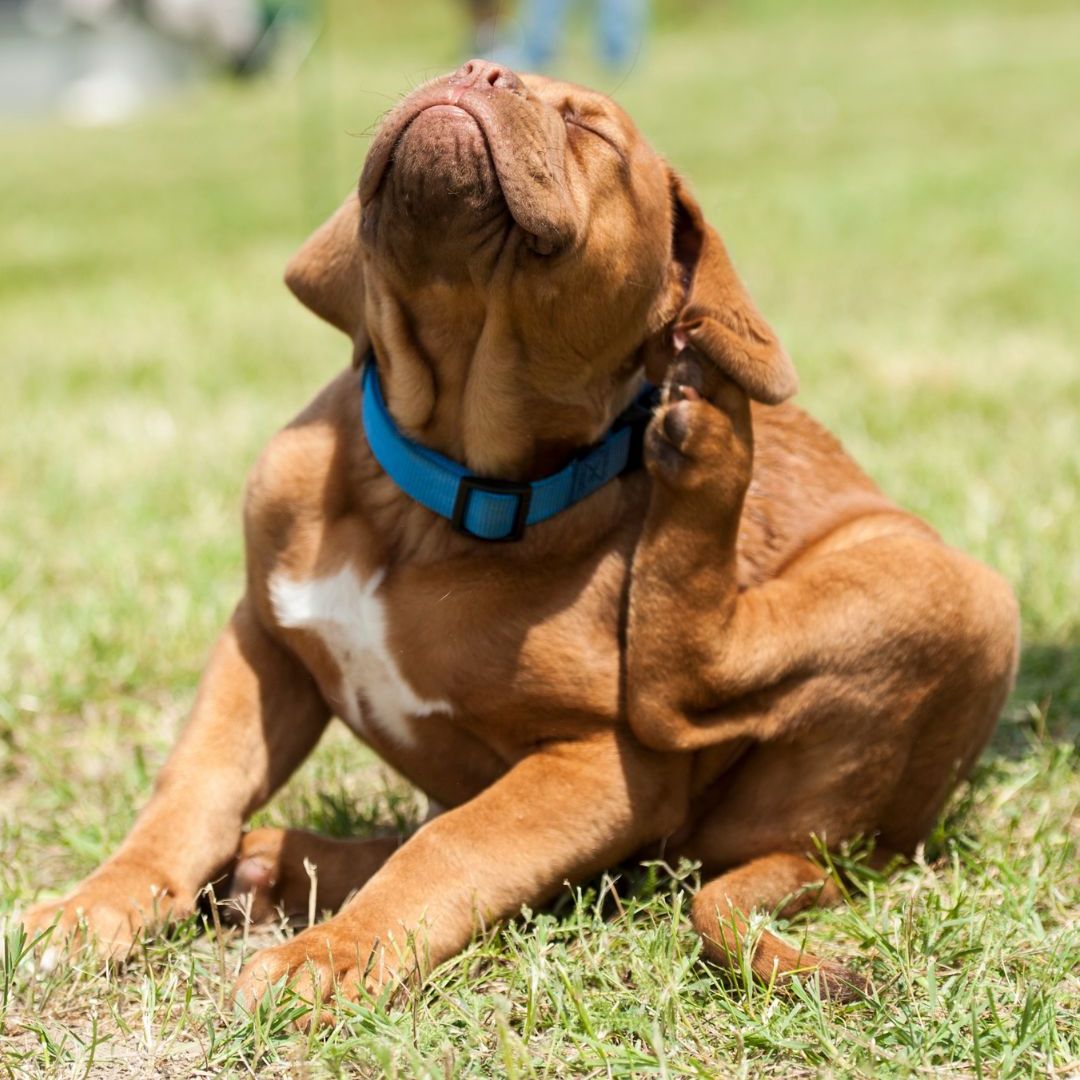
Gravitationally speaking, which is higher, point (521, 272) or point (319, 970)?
point (521, 272)

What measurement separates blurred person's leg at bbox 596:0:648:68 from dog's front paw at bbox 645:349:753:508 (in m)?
11.3

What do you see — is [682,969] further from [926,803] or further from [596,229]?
[596,229]

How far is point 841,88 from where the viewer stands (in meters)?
17.8

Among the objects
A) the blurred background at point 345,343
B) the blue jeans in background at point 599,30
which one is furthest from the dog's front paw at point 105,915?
the blue jeans in background at point 599,30

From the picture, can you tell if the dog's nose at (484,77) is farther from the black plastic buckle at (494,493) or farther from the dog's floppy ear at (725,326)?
the black plastic buckle at (494,493)

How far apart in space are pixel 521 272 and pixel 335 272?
1.70 ft

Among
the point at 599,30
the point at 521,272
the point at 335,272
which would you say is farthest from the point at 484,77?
the point at 599,30

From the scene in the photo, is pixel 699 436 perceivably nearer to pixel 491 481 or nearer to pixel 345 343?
pixel 491 481

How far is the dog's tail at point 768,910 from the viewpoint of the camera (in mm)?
2471

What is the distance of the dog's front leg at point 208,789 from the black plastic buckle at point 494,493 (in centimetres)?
50

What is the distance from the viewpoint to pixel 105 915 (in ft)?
8.71

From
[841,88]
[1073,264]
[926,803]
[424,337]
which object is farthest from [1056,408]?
→ [841,88]

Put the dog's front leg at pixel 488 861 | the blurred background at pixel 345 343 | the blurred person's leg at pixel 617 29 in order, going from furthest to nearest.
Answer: the blurred person's leg at pixel 617 29
the blurred background at pixel 345 343
the dog's front leg at pixel 488 861

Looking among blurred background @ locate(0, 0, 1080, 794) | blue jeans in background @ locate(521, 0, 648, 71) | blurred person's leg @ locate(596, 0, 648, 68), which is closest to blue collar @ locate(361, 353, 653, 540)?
blurred background @ locate(0, 0, 1080, 794)
